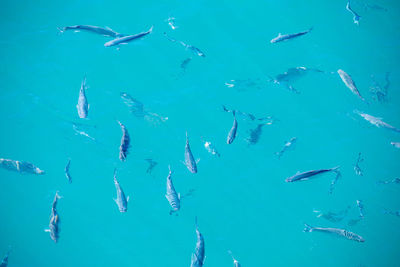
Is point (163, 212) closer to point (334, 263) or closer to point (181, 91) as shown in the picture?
point (181, 91)

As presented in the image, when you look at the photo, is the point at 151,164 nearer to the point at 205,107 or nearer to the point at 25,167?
the point at 205,107

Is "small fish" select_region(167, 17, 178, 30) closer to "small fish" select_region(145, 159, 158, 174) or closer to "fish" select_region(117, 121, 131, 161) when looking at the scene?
"fish" select_region(117, 121, 131, 161)

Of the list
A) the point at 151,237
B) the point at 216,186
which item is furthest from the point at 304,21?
the point at 151,237

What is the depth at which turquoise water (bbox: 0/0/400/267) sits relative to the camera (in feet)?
34.7

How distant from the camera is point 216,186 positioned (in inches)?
954

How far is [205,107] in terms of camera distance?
49.3 ft

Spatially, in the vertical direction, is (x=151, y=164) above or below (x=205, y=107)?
below

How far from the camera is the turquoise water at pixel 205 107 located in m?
10.6

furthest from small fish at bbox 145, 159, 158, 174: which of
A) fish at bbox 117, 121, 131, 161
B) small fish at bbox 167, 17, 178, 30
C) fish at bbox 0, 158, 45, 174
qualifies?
fish at bbox 117, 121, 131, 161

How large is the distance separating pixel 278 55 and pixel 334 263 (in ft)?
170

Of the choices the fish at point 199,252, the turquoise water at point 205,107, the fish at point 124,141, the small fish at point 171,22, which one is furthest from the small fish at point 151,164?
the fish at point 199,252

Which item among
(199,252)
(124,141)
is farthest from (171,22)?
(199,252)

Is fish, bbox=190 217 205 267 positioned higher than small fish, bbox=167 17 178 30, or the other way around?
small fish, bbox=167 17 178 30

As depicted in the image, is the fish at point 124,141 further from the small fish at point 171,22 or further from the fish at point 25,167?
the fish at point 25,167
